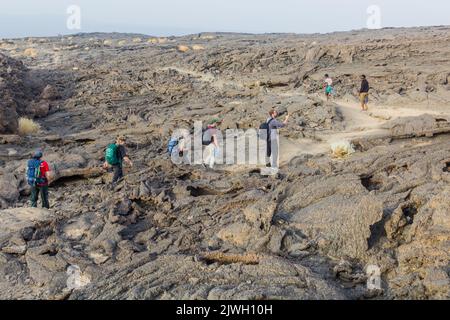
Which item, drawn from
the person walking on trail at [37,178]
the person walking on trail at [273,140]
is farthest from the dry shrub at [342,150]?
the person walking on trail at [37,178]

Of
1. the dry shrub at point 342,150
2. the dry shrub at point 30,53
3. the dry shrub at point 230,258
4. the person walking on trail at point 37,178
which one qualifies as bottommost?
the dry shrub at point 230,258

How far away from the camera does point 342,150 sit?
428 inches

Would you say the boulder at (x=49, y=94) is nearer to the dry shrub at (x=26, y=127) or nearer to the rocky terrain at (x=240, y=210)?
the rocky terrain at (x=240, y=210)

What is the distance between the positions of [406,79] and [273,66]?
774 centimetres

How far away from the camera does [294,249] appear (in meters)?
6.22

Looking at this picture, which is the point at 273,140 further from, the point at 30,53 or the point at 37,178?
the point at 30,53

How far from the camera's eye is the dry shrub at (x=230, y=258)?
5.80 meters

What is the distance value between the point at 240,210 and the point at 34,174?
166 inches

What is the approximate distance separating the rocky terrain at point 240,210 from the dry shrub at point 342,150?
0.87 ft

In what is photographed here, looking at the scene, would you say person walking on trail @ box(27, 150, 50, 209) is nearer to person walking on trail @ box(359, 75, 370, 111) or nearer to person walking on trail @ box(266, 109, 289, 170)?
person walking on trail @ box(266, 109, 289, 170)

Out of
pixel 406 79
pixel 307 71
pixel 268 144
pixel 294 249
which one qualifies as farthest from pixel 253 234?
pixel 307 71
